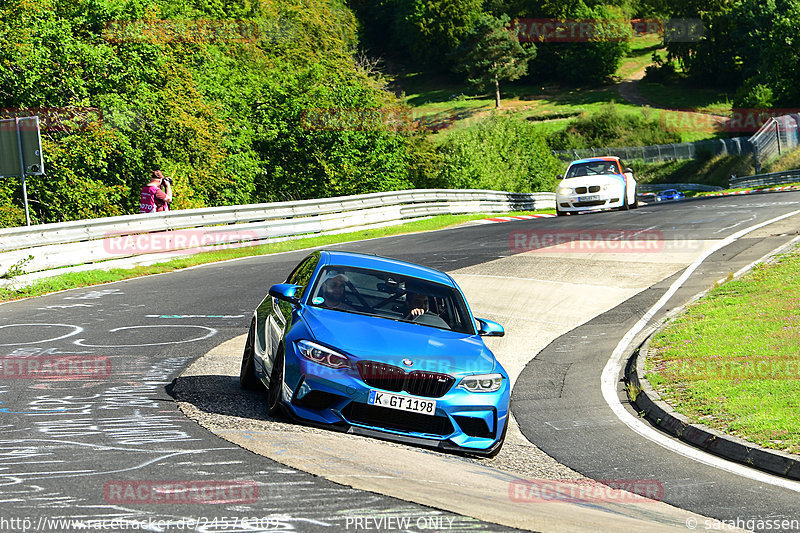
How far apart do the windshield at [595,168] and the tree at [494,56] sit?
9439 centimetres

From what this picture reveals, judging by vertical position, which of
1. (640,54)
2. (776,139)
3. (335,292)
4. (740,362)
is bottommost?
(740,362)

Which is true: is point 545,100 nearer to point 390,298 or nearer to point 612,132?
point 612,132

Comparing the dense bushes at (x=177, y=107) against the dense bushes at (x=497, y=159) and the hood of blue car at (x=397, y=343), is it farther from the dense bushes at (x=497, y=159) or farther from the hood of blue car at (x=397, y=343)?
the hood of blue car at (x=397, y=343)

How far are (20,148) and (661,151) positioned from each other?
81.4 meters

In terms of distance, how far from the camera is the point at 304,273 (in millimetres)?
9227

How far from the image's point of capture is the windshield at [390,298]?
842 cm

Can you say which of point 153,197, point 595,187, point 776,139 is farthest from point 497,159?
point 153,197

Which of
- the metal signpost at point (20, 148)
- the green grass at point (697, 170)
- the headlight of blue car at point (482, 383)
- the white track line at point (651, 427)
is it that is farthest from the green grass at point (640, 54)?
the headlight of blue car at point (482, 383)

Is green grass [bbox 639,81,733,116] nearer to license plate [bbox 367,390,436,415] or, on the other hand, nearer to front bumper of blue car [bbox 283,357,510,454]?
front bumper of blue car [bbox 283,357,510,454]

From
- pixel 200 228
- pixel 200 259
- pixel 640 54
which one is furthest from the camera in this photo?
pixel 640 54

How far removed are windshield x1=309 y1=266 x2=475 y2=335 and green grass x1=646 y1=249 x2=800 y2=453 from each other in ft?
8.99

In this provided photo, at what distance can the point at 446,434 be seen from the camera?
295 inches

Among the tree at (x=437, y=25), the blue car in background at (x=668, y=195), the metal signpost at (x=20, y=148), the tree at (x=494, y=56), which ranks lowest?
the blue car in background at (x=668, y=195)

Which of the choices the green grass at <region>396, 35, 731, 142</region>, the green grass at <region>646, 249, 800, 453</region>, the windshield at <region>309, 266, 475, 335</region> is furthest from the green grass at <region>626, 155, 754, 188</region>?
the windshield at <region>309, 266, 475, 335</region>
